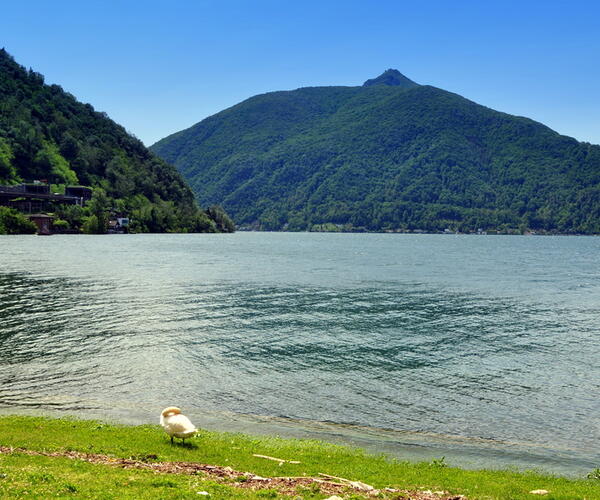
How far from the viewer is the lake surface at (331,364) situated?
29.0m

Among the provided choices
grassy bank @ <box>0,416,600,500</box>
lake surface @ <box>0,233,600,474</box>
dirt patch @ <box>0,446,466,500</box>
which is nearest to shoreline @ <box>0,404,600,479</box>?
lake surface @ <box>0,233,600,474</box>

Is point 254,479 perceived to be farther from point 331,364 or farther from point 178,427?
point 331,364

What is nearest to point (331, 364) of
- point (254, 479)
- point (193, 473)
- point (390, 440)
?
point (390, 440)

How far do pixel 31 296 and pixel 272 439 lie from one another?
56.0m

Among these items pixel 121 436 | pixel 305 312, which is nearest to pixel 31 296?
pixel 305 312

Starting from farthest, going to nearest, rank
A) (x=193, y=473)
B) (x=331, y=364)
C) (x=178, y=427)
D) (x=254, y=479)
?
(x=331, y=364), (x=178, y=427), (x=193, y=473), (x=254, y=479)

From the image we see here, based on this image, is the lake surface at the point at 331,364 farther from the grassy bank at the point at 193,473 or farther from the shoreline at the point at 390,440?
the grassy bank at the point at 193,473

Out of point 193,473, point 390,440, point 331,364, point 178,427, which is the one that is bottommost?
point 390,440

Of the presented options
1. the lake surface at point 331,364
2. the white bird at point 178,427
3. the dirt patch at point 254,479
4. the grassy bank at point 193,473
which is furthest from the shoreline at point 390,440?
the dirt patch at point 254,479

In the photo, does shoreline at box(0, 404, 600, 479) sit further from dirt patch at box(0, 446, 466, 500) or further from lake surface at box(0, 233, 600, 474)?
dirt patch at box(0, 446, 466, 500)

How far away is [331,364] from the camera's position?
41.3 metres

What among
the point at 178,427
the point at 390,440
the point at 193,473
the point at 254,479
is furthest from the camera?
the point at 390,440

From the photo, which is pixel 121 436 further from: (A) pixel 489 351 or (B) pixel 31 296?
(B) pixel 31 296

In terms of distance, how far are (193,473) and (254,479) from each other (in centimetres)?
238
